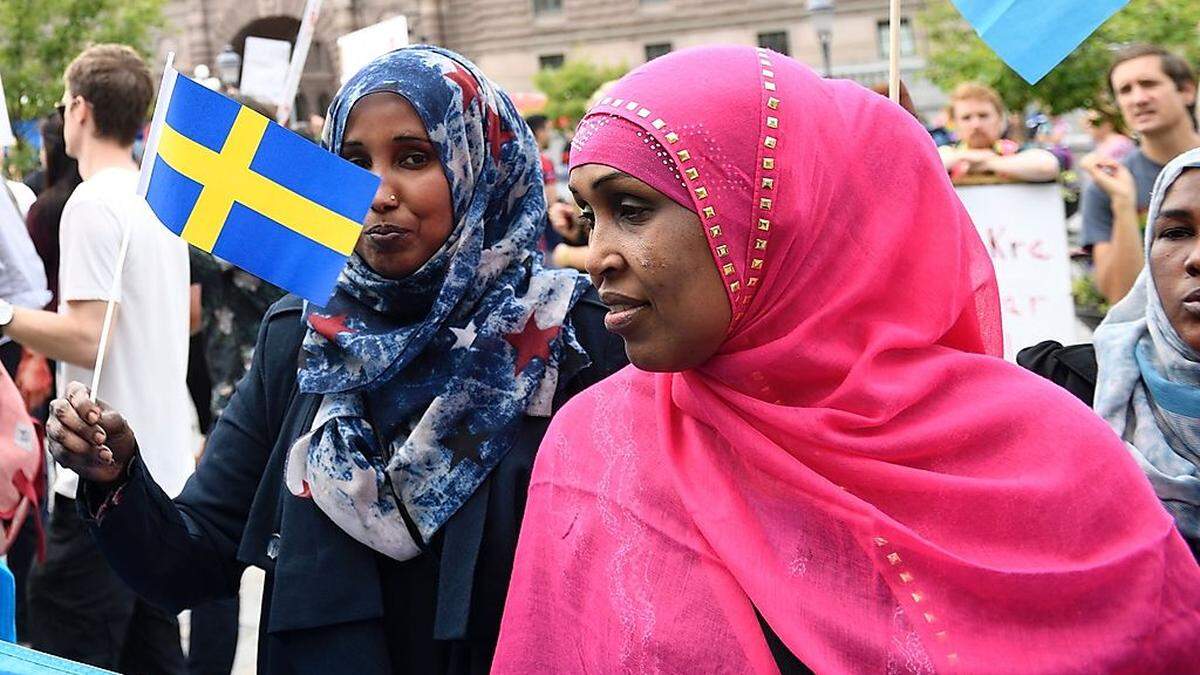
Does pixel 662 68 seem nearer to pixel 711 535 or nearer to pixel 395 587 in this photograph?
pixel 711 535

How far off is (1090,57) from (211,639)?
11832mm

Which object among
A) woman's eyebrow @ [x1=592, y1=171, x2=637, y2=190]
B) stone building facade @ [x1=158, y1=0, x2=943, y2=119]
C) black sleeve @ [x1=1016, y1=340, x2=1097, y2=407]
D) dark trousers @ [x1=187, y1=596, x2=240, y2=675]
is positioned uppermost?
woman's eyebrow @ [x1=592, y1=171, x2=637, y2=190]

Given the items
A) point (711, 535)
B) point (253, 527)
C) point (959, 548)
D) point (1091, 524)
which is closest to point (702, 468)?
point (711, 535)

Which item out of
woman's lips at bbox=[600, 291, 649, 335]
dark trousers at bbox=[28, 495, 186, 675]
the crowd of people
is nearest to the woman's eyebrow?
the crowd of people

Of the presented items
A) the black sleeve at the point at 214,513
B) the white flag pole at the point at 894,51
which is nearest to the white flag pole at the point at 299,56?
the black sleeve at the point at 214,513

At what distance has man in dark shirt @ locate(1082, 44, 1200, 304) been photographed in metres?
4.55

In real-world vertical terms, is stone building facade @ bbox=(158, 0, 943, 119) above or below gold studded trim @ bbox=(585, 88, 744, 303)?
below

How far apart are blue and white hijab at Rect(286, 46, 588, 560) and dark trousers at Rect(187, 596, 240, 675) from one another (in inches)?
82.3

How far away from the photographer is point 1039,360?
8.80ft

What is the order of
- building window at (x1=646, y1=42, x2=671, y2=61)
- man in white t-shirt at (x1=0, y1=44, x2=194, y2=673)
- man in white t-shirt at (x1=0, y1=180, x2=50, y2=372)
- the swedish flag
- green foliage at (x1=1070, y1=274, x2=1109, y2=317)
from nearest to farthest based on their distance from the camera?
the swedish flag, man in white t-shirt at (x1=0, y1=180, x2=50, y2=372), man in white t-shirt at (x1=0, y1=44, x2=194, y2=673), green foliage at (x1=1070, y1=274, x2=1109, y2=317), building window at (x1=646, y1=42, x2=671, y2=61)

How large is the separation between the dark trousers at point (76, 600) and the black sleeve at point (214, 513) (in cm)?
164

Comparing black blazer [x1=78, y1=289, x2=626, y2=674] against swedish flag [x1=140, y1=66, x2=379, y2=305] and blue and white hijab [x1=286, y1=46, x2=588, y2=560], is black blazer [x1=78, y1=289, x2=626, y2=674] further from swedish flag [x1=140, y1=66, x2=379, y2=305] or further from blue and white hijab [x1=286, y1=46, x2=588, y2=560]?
swedish flag [x1=140, y1=66, x2=379, y2=305]

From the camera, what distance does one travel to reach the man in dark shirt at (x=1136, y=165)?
179 inches

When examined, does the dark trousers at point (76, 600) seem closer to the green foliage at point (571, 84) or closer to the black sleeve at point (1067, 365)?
the black sleeve at point (1067, 365)
